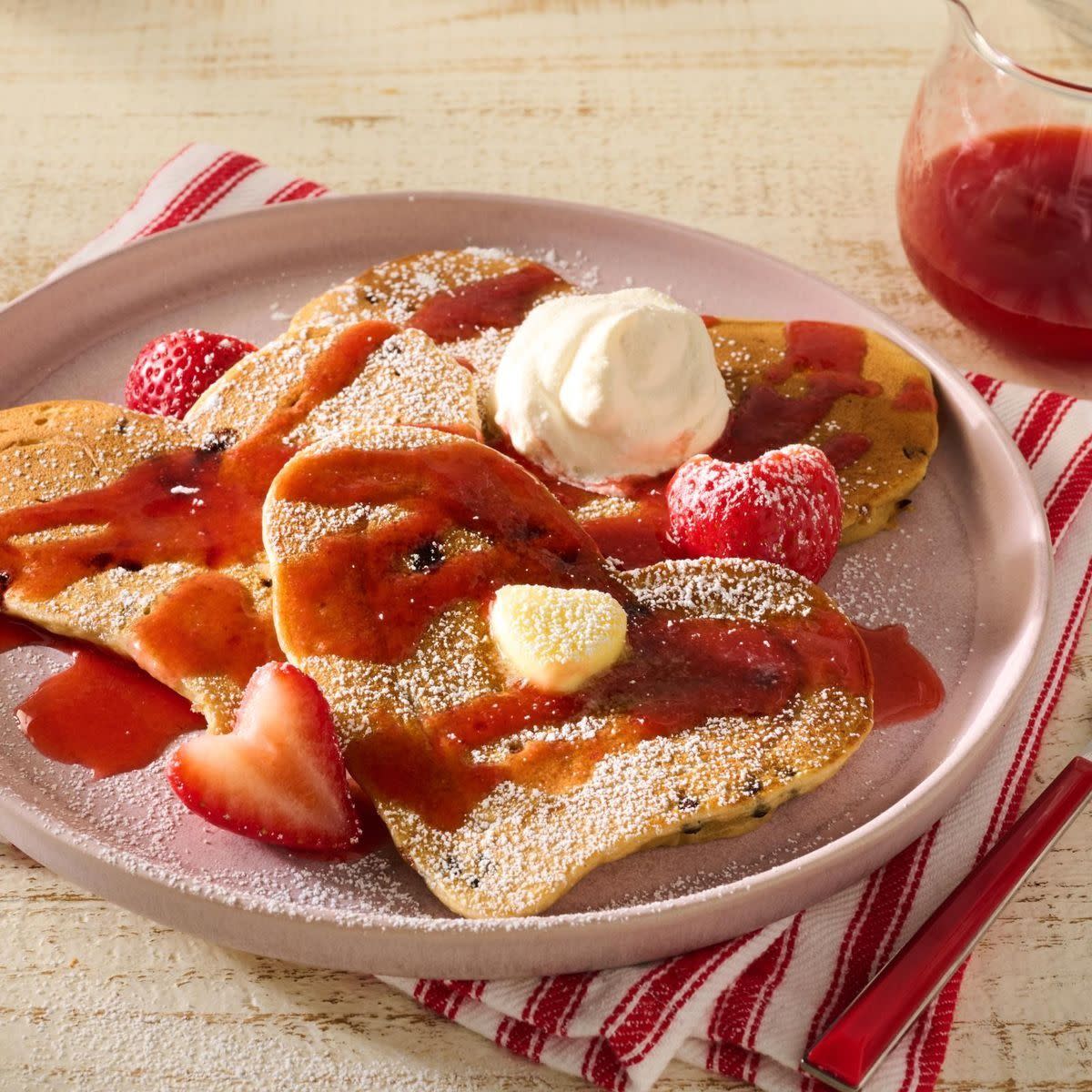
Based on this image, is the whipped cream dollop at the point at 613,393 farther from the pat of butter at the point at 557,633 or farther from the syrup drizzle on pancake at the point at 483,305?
the pat of butter at the point at 557,633

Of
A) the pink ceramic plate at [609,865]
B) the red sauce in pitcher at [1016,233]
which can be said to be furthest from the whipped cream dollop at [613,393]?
the red sauce in pitcher at [1016,233]

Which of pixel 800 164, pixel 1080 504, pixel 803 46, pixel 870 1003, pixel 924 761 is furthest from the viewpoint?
pixel 803 46

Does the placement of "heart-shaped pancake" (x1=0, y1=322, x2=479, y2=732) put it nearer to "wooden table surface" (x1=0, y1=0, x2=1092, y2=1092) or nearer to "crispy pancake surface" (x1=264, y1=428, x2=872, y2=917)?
"crispy pancake surface" (x1=264, y1=428, x2=872, y2=917)

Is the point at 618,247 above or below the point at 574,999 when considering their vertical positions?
above

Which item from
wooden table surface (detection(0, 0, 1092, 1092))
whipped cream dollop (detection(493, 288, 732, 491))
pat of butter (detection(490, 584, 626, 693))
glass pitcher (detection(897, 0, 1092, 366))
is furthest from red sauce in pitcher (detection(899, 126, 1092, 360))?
pat of butter (detection(490, 584, 626, 693))

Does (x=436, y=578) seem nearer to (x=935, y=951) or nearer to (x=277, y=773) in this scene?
(x=277, y=773)

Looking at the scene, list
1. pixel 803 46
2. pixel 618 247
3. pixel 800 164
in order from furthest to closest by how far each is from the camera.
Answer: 1. pixel 803 46
2. pixel 800 164
3. pixel 618 247

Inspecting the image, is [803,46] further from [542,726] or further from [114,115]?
[542,726]

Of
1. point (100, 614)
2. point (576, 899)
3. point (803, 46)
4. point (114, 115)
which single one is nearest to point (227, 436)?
point (100, 614)
